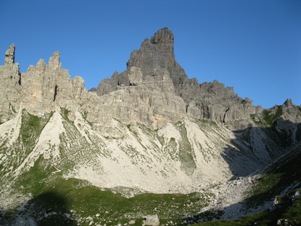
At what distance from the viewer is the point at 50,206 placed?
8812 centimetres

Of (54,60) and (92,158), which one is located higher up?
(54,60)

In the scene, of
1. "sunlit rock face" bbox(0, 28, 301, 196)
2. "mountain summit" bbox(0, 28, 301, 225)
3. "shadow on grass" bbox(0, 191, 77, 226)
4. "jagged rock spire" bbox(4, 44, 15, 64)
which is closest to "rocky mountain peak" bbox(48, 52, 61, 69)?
"sunlit rock face" bbox(0, 28, 301, 196)

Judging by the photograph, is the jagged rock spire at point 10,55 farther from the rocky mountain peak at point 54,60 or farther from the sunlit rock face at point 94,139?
the rocky mountain peak at point 54,60

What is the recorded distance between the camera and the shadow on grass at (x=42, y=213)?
257 feet

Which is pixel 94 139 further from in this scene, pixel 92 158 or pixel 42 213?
pixel 42 213

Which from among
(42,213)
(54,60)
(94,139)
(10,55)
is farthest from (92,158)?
(10,55)

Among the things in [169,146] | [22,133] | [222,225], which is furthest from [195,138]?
[222,225]

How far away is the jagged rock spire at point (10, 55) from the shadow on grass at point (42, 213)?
83.0 m

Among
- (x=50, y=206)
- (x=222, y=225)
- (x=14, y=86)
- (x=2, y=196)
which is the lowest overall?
(x=222, y=225)

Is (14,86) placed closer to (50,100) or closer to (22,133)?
(50,100)

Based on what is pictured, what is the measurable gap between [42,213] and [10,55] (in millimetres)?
97262

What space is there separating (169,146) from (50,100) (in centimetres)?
6376

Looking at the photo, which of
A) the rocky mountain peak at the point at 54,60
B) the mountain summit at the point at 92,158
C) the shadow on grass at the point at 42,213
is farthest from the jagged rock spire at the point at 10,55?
the shadow on grass at the point at 42,213

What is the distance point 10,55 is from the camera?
159750mm
